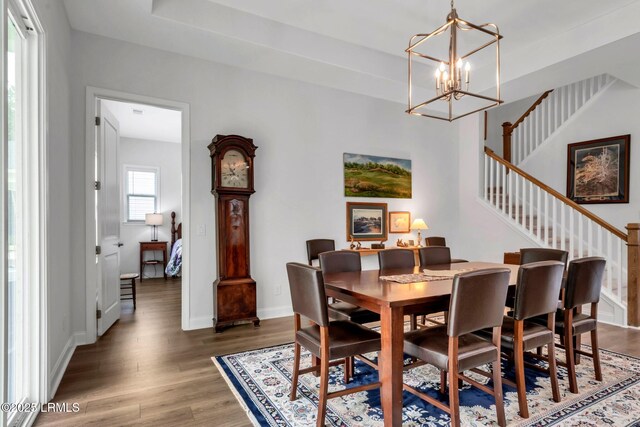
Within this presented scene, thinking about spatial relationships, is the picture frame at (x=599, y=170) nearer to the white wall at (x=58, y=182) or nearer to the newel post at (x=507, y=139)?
the newel post at (x=507, y=139)

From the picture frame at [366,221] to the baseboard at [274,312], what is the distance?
4.23 ft

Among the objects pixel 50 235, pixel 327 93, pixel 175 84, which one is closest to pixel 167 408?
pixel 50 235

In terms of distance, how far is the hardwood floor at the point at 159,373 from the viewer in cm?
216

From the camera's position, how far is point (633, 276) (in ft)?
12.9

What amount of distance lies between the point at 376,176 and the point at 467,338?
3407 millimetres

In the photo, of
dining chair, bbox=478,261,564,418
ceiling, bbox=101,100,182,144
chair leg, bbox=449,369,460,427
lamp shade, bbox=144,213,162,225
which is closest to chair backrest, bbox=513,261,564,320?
dining chair, bbox=478,261,564,418

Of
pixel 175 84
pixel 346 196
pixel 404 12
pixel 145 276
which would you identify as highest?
pixel 404 12

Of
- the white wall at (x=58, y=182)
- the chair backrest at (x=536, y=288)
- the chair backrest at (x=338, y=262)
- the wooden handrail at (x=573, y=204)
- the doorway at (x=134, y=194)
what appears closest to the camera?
the chair backrest at (x=536, y=288)

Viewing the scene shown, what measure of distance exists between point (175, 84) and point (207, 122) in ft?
1.66

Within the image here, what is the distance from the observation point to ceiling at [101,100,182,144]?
584 centimetres

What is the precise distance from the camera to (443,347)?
1995 mm

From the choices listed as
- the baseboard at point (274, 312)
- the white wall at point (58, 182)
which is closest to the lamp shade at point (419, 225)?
the baseboard at point (274, 312)

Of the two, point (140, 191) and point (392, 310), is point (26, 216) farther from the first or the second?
point (140, 191)

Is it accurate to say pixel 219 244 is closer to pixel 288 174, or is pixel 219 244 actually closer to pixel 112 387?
pixel 288 174
